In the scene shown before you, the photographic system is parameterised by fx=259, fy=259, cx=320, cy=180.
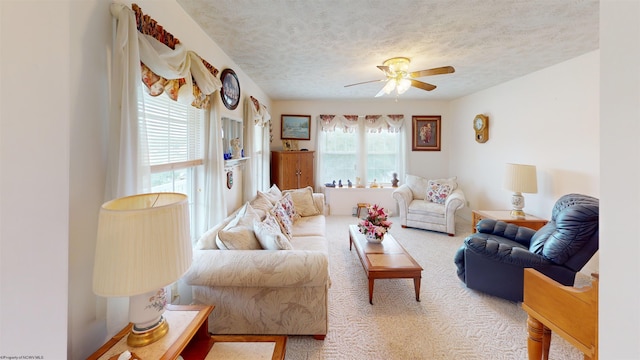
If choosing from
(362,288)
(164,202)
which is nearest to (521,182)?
(362,288)

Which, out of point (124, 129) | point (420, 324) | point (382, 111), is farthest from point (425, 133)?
point (124, 129)

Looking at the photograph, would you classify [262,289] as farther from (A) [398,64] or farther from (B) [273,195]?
(A) [398,64]

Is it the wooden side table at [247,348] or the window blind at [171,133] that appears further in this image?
the window blind at [171,133]

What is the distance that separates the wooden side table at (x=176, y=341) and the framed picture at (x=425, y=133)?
17.4 ft

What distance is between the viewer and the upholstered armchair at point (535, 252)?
2.02 metres

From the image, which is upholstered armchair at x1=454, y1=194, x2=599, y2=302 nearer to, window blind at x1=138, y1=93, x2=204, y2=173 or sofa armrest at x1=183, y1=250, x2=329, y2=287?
sofa armrest at x1=183, y1=250, x2=329, y2=287

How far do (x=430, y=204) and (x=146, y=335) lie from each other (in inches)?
174

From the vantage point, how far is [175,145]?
1.93 metres

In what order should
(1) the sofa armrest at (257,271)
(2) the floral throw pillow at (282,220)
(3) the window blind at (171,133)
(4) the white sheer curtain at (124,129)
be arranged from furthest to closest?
(2) the floral throw pillow at (282,220), (1) the sofa armrest at (257,271), (3) the window blind at (171,133), (4) the white sheer curtain at (124,129)

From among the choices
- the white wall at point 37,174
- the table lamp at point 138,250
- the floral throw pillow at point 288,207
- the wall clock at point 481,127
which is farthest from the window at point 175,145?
the wall clock at point 481,127

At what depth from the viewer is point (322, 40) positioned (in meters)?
2.48

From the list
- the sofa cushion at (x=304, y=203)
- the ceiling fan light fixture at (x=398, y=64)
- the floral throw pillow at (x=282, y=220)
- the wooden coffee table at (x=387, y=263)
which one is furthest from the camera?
the sofa cushion at (x=304, y=203)

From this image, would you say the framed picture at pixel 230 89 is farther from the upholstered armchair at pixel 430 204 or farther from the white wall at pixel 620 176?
the upholstered armchair at pixel 430 204

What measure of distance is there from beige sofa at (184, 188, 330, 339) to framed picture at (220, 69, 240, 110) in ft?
5.37
